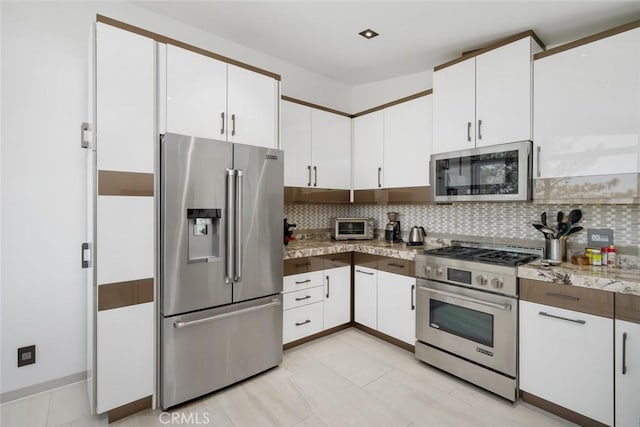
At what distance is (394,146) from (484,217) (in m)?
1.08

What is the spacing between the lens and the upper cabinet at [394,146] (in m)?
2.87

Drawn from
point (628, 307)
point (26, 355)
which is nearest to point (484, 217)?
point (628, 307)

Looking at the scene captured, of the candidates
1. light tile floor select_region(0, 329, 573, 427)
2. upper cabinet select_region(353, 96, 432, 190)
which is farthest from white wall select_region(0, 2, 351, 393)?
upper cabinet select_region(353, 96, 432, 190)

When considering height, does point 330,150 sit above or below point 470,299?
above

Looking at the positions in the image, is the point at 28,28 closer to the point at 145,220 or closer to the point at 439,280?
the point at 145,220

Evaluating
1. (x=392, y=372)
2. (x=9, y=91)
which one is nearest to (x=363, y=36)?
(x=9, y=91)

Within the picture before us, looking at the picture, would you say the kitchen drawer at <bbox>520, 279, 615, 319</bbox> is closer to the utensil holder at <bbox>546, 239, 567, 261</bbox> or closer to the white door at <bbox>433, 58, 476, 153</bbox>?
the utensil holder at <bbox>546, 239, 567, 261</bbox>

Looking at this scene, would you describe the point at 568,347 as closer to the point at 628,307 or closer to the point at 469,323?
the point at 628,307

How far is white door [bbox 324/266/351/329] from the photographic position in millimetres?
2971

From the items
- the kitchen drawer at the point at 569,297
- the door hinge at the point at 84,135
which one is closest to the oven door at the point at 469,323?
the kitchen drawer at the point at 569,297

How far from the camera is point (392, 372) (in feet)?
7.98

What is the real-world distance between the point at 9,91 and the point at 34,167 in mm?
493

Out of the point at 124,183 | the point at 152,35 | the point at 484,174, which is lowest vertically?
the point at 124,183

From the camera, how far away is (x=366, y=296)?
3.05 metres
